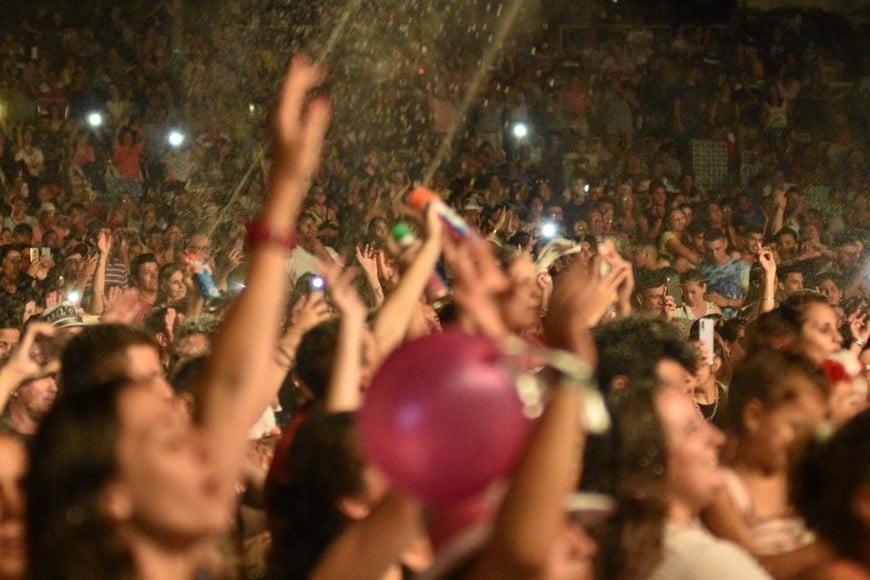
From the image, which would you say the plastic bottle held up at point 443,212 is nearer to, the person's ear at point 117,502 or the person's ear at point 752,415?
the person's ear at point 752,415

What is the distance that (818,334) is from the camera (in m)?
4.61

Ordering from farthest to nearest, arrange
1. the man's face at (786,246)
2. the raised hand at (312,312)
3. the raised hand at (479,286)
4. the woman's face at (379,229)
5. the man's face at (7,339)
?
the man's face at (786,246)
the woman's face at (379,229)
the man's face at (7,339)
the raised hand at (312,312)
the raised hand at (479,286)

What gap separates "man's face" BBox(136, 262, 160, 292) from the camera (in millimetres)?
7895

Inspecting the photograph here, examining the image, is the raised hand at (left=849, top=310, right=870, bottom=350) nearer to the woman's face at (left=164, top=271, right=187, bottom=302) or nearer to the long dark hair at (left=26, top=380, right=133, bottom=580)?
the woman's face at (left=164, top=271, right=187, bottom=302)

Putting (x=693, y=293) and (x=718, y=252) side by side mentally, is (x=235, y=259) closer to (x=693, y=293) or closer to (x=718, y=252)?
(x=693, y=293)

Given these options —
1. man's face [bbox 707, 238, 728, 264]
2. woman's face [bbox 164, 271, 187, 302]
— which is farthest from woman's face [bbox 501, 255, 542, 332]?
man's face [bbox 707, 238, 728, 264]

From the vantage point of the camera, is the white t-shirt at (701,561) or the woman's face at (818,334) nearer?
the white t-shirt at (701,561)

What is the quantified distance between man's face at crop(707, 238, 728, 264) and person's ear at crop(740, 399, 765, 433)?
591 centimetres

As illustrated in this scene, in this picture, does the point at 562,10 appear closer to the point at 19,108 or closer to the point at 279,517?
the point at 19,108

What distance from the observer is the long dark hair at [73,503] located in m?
1.93

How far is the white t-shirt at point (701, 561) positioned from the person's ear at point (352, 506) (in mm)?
551

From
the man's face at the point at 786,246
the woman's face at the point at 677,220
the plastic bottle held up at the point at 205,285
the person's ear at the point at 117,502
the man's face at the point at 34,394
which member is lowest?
the woman's face at the point at 677,220

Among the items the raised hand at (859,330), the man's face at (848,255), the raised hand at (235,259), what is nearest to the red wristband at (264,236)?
the raised hand at (859,330)

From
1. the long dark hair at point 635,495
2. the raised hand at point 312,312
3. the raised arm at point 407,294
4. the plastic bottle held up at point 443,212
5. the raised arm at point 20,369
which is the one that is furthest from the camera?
the raised hand at point 312,312
